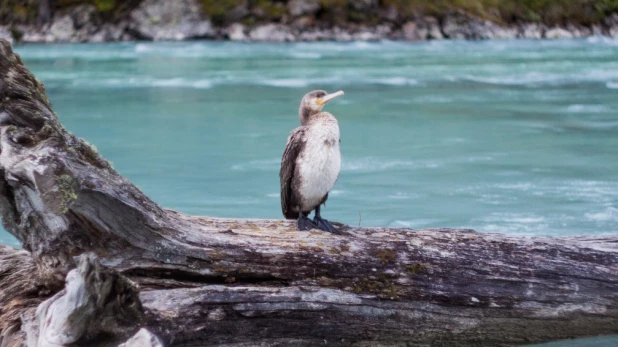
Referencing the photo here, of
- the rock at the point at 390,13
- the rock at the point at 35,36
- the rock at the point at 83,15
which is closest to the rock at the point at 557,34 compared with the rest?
the rock at the point at 390,13

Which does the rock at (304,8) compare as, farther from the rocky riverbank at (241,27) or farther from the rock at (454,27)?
the rock at (454,27)

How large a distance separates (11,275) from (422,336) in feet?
7.68

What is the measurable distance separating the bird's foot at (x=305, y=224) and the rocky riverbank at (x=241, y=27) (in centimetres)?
3706

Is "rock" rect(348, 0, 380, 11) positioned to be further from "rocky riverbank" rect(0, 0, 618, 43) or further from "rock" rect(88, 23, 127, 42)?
"rock" rect(88, 23, 127, 42)

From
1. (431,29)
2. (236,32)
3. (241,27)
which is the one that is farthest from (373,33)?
(236,32)

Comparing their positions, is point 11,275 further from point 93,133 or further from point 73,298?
point 93,133

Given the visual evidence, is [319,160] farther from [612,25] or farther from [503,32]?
[612,25]

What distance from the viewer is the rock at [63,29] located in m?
41.0

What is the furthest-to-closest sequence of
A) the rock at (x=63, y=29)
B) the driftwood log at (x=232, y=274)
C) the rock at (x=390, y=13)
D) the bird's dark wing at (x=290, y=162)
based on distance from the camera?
the rock at (x=390, y=13) → the rock at (x=63, y=29) → the bird's dark wing at (x=290, y=162) → the driftwood log at (x=232, y=274)

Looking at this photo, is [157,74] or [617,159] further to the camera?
[157,74]

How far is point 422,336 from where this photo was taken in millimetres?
4816

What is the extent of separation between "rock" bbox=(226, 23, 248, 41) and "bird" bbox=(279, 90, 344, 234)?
37.4 meters

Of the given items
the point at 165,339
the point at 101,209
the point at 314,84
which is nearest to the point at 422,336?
the point at 165,339

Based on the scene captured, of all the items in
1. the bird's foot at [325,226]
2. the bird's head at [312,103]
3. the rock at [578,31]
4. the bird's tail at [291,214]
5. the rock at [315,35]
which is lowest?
the rock at [315,35]
